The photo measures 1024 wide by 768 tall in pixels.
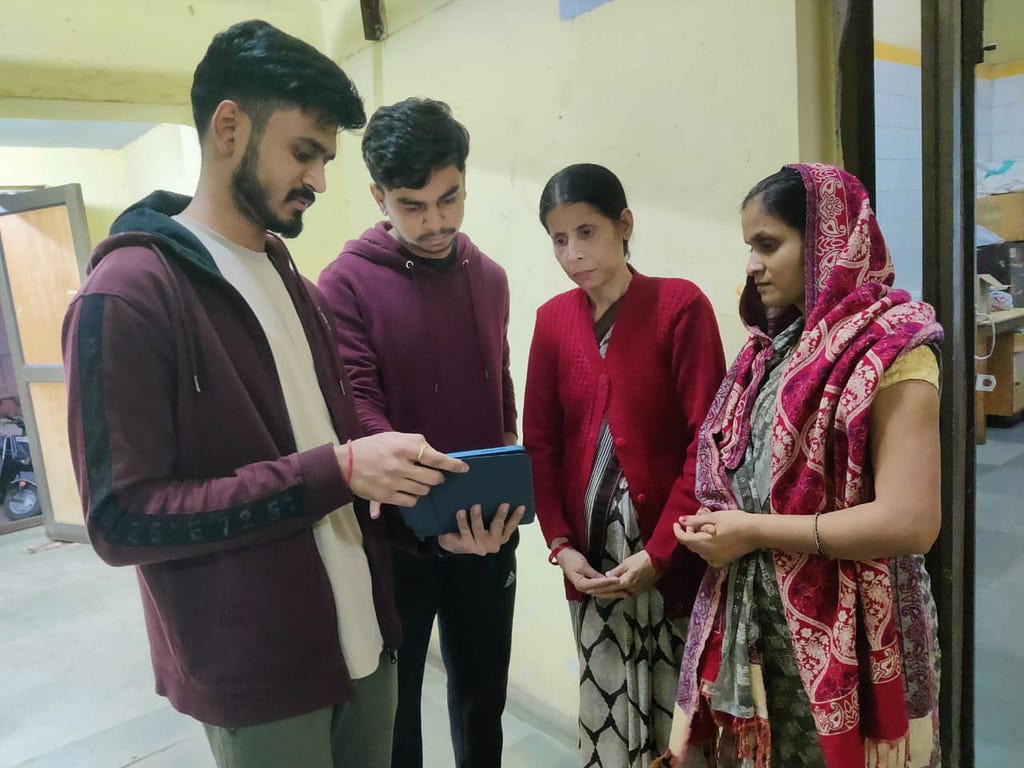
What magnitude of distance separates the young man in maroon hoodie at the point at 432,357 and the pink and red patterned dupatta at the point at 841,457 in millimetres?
540

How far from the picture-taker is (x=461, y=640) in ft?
4.77

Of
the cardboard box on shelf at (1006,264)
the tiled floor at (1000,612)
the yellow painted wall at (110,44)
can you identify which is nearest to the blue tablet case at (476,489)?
the tiled floor at (1000,612)

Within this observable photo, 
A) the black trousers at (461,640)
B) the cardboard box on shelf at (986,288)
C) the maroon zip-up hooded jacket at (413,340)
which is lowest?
the black trousers at (461,640)

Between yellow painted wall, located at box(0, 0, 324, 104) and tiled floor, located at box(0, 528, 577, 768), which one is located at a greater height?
yellow painted wall, located at box(0, 0, 324, 104)

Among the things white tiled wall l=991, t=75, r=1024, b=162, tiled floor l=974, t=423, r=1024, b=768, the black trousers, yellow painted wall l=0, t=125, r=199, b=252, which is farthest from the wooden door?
white tiled wall l=991, t=75, r=1024, b=162

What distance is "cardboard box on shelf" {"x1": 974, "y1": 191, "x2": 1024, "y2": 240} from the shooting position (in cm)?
399

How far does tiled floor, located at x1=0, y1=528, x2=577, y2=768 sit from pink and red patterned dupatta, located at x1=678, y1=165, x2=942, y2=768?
1.24m

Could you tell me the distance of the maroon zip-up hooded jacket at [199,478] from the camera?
0.78 metres

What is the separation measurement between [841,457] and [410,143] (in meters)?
0.84

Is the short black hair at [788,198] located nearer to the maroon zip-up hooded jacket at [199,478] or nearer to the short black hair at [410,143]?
A: the short black hair at [410,143]

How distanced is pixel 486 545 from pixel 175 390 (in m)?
0.50

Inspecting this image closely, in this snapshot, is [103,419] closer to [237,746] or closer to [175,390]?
[175,390]

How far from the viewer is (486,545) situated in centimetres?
109

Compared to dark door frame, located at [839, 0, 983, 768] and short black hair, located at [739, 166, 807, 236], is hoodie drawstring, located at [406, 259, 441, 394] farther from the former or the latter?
dark door frame, located at [839, 0, 983, 768]
